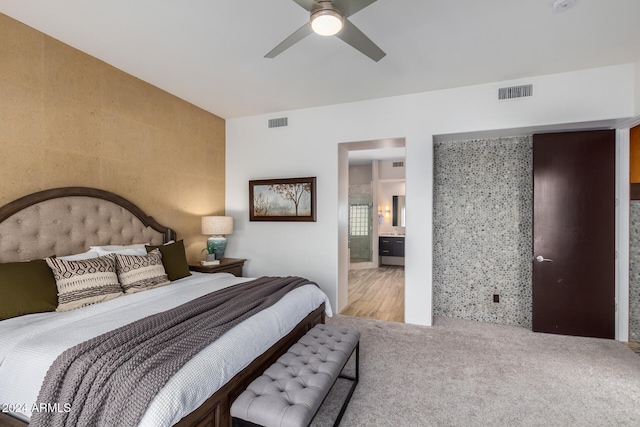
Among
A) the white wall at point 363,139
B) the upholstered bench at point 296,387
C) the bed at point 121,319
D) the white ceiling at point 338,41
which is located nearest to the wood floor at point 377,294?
the white wall at point 363,139

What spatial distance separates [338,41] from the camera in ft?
8.79

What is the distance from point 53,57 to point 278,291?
283 centimetres

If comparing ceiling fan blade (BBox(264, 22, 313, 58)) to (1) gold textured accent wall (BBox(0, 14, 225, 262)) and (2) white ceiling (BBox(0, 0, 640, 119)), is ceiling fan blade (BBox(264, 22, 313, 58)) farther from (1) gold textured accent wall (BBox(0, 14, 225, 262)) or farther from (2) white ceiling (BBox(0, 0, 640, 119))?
(1) gold textured accent wall (BBox(0, 14, 225, 262))

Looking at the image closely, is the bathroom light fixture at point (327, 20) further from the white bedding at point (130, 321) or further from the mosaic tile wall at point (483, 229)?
the mosaic tile wall at point (483, 229)

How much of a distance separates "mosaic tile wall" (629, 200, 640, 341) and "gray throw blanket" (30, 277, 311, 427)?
168 inches

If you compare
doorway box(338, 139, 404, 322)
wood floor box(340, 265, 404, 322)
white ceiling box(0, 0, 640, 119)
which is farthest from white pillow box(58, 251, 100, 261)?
doorway box(338, 139, 404, 322)

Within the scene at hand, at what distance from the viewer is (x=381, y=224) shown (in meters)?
8.49

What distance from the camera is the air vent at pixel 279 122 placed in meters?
4.47

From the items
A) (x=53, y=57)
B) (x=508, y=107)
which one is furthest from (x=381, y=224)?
(x=53, y=57)

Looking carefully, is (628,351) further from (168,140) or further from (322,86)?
(168,140)

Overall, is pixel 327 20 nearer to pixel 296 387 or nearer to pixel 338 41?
pixel 338 41

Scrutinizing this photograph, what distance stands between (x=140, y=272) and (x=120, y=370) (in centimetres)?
154

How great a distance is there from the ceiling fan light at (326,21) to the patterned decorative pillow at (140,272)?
240 cm

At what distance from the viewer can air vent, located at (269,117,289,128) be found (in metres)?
4.47
